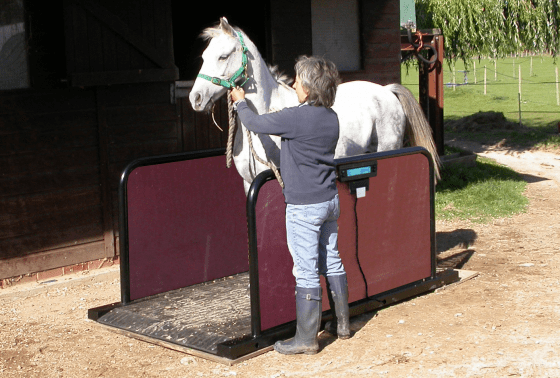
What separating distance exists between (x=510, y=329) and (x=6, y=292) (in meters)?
4.16

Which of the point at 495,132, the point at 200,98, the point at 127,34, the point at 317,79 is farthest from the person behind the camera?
the point at 495,132

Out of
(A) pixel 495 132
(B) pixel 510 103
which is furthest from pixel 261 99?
(B) pixel 510 103

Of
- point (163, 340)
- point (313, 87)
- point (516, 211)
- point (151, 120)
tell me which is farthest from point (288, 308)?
point (516, 211)

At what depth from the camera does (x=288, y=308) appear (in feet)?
16.0

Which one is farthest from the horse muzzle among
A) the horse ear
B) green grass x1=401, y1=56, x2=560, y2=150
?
green grass x1=401, y1=56, x2=560, y2=150

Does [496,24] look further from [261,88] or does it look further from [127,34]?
[261,88]

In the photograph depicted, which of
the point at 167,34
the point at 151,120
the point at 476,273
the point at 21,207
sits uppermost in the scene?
the point at 167,34

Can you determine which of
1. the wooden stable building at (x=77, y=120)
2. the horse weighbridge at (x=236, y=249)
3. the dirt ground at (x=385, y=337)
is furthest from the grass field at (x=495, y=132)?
the wooden stable building at (x=77, y=120)

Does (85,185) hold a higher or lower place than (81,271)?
higher

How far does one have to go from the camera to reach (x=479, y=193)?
10.4m

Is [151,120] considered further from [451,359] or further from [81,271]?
[451,359]

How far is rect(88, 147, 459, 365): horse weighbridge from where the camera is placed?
4.70 meters

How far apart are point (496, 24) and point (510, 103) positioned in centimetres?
1108

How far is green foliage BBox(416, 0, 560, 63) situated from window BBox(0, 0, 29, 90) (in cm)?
955
